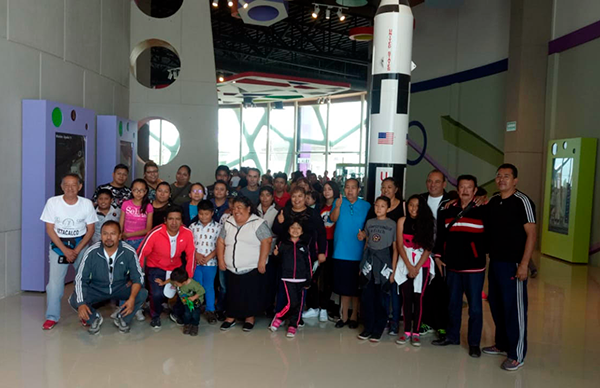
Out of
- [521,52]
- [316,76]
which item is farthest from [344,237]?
[316,76]

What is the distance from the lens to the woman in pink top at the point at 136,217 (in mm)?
4699

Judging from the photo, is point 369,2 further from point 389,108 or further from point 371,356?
point 371,356

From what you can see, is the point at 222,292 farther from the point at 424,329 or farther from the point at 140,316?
the point at 424,329

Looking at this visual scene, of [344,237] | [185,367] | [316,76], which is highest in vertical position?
[316,76]

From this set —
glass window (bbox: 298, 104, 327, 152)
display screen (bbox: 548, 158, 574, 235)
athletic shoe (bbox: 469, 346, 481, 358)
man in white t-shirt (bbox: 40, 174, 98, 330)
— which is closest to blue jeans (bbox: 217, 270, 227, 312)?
man in white t-shirt (bbox: 40, 174, 98, 330)

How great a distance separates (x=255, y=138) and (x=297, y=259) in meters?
22.1

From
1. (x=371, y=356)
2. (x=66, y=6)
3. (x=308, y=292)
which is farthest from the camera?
(x=66, y=6)

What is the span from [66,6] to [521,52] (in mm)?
8119

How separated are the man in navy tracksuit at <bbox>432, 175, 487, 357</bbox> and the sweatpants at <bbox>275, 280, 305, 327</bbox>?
1325 millimetres

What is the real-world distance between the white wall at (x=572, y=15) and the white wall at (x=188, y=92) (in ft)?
21.4

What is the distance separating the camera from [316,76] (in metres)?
18.6

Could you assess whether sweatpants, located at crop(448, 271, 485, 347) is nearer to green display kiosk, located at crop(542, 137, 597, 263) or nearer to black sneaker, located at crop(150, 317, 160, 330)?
black sneaker, located at crop(150, 317, 160, 330)

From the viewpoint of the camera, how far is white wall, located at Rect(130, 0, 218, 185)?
838 centimetres

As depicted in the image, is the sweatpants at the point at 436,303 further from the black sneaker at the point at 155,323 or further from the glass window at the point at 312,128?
the glass window at the point at 312,128
